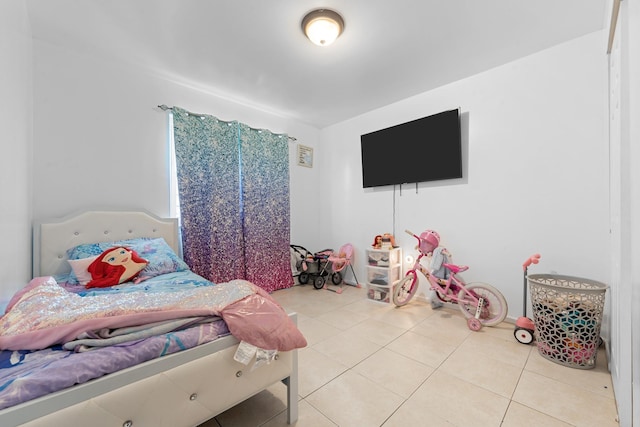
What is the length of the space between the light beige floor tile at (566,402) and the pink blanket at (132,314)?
137cm

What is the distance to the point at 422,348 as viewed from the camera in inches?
80.0

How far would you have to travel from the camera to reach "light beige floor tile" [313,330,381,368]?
1907 millimetres

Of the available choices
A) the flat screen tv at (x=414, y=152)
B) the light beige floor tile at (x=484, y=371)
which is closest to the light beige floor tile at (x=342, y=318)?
the light beige floor tile at (x=484, y=371)

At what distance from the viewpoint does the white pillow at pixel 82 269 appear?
1.94m

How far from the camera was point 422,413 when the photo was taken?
1.37m

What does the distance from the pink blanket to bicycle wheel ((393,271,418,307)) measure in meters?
1.92

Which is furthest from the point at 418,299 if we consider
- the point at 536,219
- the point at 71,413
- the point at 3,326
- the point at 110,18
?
the point at 110,18

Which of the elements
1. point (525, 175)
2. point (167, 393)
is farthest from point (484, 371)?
point (167, 393)

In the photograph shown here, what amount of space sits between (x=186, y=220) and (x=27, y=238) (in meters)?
1.14

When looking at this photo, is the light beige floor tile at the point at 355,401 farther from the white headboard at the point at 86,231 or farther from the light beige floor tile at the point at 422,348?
the white headboard at the point at 86,231

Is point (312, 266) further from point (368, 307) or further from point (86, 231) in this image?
point (86, 231)

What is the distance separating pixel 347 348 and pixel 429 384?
0.64 m

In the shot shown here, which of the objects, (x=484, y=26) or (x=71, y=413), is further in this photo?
(x=484, y=26)

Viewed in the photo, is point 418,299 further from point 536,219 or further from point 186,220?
point 186,220
